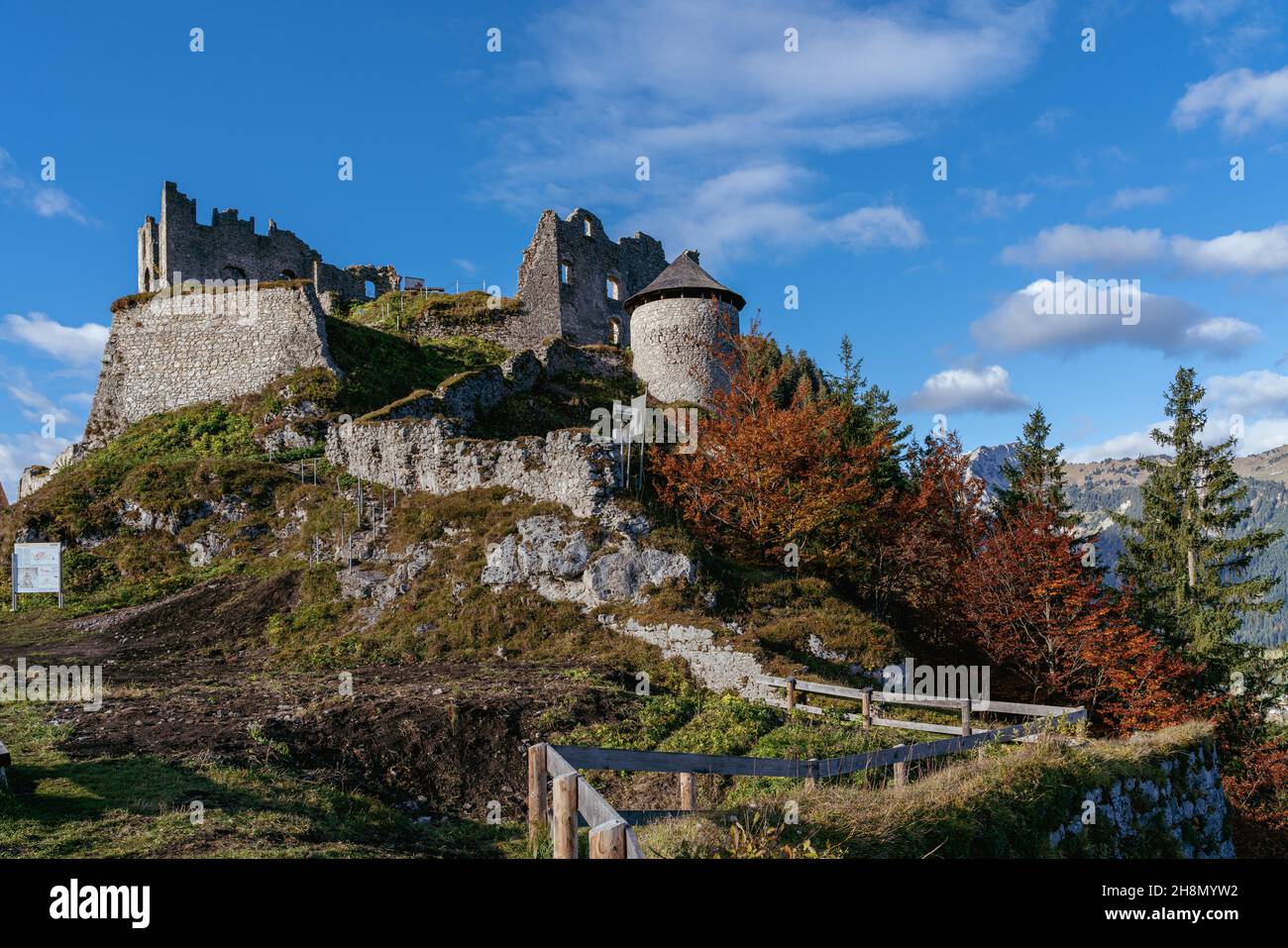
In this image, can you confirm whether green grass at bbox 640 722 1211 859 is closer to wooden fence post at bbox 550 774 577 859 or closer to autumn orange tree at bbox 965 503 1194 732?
wooden fence post at bbox 550 774 577 859

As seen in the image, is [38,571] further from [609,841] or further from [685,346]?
[685,346]

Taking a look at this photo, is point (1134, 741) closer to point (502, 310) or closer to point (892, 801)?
point (892, 801)

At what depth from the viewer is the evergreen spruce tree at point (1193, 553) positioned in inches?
1236

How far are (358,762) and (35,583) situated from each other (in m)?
19.1

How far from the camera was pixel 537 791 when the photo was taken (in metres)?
8.16

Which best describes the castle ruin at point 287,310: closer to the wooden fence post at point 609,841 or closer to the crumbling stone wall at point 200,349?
the crumbling stone wall at point 200,349

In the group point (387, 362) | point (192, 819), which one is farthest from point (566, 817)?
point (387, 362)

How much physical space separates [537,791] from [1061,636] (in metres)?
21.0

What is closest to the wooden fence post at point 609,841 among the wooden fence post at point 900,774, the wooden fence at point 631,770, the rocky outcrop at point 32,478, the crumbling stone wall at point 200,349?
the wooden fence at point 631,770

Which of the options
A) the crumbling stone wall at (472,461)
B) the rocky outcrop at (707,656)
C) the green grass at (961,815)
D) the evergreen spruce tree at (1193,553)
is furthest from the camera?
the evergreen spruce tree at (1193,553)

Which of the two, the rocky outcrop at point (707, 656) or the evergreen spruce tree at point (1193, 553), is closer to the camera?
the rocky outcrop at point (707, 656)

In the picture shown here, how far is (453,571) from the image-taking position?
22.5 m

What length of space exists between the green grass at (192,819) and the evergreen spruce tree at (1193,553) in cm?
3050
